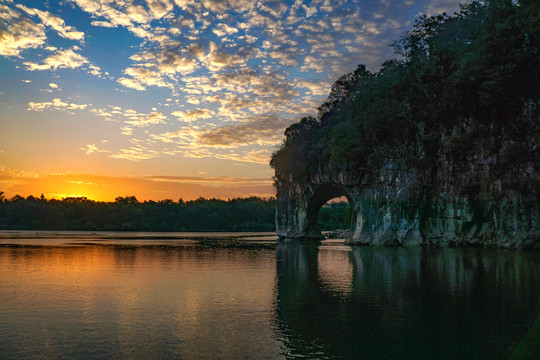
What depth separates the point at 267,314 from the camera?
14.8m

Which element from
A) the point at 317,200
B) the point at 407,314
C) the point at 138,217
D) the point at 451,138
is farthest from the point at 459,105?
the point at 138,217

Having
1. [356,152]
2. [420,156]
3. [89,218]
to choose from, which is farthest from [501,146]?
[89,218]

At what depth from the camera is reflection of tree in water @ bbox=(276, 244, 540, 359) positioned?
1092 centimetres

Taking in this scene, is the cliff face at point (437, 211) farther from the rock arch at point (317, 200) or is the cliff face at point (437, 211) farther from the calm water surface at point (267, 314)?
the calm water surface at point (267, 314)

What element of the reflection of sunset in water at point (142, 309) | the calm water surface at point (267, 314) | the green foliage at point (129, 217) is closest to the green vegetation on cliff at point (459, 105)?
the calm water surface at point (267, 314)

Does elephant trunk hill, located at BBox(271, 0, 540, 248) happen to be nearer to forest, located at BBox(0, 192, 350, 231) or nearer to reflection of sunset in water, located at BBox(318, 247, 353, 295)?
reflection of sunset in water, located at BBox(318, 247, 353, 295)

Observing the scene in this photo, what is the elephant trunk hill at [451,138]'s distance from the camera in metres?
49.3

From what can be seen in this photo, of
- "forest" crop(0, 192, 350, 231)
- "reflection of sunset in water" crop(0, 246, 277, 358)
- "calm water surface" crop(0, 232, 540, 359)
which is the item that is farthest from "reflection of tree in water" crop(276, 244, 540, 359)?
"forest" crop(0, 192, 350, 231)

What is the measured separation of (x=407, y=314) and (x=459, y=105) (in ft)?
152

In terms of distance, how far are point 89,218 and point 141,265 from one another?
5575 inches

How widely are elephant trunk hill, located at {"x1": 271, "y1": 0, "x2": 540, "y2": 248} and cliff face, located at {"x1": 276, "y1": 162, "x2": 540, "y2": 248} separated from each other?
0.43 feet

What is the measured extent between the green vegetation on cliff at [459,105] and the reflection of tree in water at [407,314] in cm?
3055

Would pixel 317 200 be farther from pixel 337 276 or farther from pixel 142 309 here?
pixel 142 309

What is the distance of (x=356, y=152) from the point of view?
60375 millimetres
